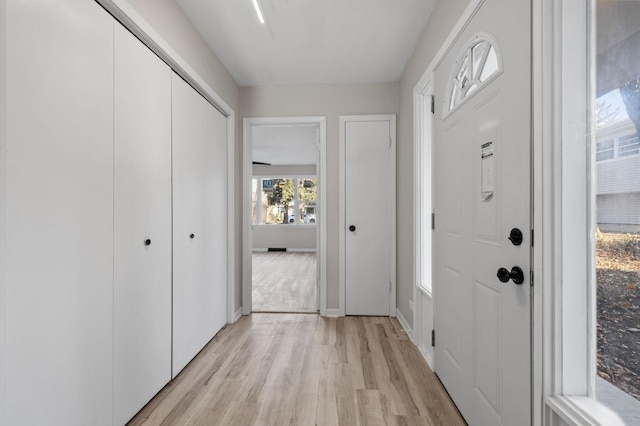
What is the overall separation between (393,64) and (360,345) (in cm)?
256

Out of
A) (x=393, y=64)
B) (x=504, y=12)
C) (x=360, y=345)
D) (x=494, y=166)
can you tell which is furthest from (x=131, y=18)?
(x=360, y=345)

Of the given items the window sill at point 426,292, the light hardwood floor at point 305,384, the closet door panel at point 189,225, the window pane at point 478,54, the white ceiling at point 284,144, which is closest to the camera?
the window pane at point 478,54

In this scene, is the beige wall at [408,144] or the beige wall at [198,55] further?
the beige wall at [408,144]

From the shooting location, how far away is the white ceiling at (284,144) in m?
5.46

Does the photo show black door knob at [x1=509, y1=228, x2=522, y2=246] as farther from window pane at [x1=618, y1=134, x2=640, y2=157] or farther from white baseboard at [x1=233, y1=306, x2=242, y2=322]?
white baseboard at [x1=233, y1=306, x2=242, y2=322]

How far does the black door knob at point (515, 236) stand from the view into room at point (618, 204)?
22cm

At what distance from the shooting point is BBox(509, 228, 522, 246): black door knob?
45.1 inches

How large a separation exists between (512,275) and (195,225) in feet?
6.83

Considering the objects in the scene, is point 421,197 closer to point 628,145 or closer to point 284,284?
point 628,145

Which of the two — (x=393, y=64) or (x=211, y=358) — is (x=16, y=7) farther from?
(x=393, y=64)

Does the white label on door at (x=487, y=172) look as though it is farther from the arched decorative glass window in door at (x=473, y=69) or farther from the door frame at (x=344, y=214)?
the door frame at (x=344, y=214)

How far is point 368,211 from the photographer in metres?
3.30

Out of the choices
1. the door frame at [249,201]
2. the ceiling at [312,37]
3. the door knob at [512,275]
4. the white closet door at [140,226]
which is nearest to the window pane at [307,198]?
the door frame at [249,201]

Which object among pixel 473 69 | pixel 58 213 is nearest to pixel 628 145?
pixel 473 69
